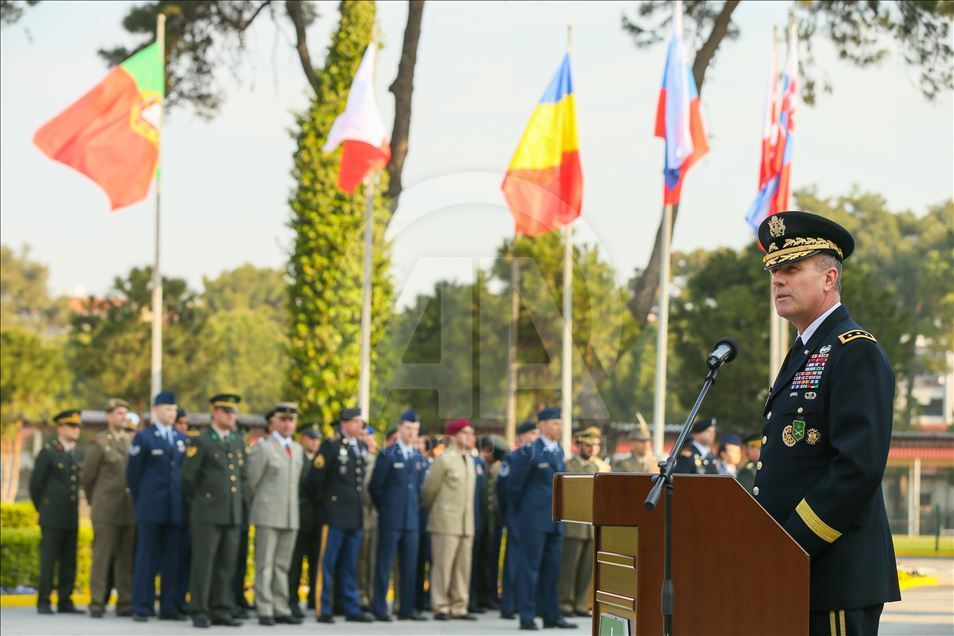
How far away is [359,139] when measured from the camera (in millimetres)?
15297

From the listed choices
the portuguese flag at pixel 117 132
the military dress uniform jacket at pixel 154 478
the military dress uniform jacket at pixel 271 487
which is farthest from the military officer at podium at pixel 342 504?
the portuguese flag at pixel 117 132

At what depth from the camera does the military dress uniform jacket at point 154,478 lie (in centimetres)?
1148

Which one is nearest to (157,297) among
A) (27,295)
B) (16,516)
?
(16,516)

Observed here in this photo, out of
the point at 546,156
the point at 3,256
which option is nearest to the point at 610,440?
the point at 546,156

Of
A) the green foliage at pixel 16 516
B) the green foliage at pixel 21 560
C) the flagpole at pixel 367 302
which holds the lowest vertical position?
the green foliage at pixel 21 560

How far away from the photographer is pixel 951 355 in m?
58.0

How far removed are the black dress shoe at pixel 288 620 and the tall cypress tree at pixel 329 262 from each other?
6.45 metres

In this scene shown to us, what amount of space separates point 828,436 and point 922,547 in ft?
71.7

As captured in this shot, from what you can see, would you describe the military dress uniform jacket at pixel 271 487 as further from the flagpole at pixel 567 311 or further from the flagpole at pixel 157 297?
the flagpole at pixel 567 311

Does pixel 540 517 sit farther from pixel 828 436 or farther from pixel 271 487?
pixel 828 436

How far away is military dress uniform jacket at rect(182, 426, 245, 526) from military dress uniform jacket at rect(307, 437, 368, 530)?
3.14 feet

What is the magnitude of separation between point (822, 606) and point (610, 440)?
25.8 meters

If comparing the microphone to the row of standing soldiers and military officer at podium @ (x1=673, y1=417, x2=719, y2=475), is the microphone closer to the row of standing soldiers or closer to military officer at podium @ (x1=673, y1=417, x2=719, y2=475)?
the row of standing soldiers

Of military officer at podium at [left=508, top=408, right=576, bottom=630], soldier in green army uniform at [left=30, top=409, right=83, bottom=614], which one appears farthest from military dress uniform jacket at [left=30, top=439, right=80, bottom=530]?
military officer at podium at [left=508, top=408, right=576, bottom=630]
